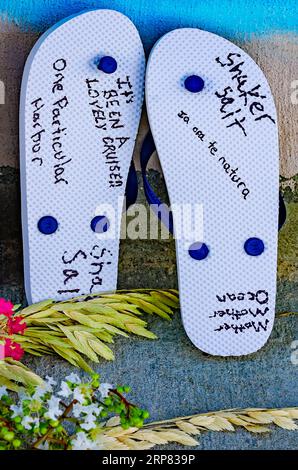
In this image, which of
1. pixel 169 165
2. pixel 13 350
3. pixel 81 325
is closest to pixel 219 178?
pixel 169 165

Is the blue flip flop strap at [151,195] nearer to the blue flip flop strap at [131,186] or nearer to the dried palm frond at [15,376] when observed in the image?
the blue flip flop strap at [131,186]

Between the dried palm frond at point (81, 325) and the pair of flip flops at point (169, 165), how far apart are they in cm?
4

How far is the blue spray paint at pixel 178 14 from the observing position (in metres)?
1.66

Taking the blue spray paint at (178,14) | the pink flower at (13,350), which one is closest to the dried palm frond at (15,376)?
the pink flower at (13,350)

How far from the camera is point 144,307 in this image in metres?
1.69

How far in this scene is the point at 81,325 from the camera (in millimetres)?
1617

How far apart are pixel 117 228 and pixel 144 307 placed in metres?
0.16

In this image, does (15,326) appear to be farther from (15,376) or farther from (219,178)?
(219,178)

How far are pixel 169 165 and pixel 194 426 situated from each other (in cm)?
48

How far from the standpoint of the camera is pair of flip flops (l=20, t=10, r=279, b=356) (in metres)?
1.62

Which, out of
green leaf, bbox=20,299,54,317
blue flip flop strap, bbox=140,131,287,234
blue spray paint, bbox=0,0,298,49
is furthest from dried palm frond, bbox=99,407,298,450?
blue spray paint, bbox=0,0,298,49

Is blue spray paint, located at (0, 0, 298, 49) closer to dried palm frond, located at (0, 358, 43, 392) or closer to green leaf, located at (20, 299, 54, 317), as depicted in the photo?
Answer: green leaf, located at (20, 299, 54, 317)
